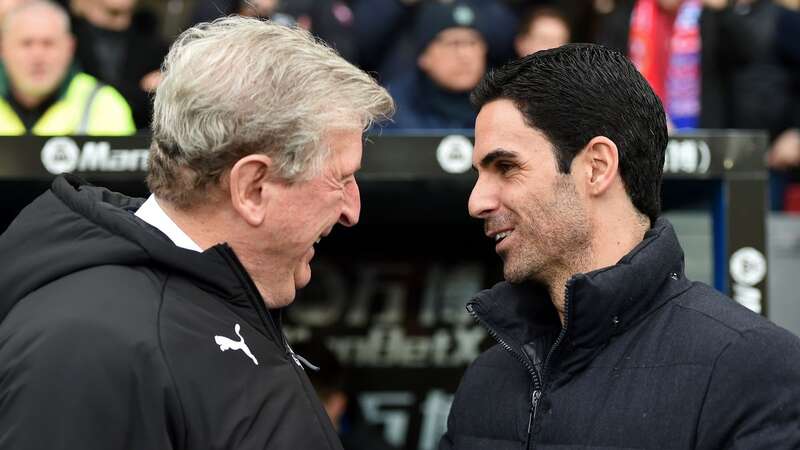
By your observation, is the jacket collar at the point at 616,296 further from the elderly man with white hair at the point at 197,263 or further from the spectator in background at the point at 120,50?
the spectator in background at the point at 120,50

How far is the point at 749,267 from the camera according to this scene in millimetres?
3727

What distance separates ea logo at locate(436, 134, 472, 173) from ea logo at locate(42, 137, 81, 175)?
1.11 meters

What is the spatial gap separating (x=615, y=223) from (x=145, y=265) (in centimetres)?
88

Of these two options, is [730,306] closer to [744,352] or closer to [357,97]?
[744,352]

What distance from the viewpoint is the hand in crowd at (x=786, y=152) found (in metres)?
Answer: 5.65

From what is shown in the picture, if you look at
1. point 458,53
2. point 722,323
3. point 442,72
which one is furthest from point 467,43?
point 722,323

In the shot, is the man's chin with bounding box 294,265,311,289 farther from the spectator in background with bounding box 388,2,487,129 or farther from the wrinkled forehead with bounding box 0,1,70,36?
the wrinkled forehead with bounding box 0,1,70,36

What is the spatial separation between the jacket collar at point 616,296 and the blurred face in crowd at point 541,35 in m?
3.36

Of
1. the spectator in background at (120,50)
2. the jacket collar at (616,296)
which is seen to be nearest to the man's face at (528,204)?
the jacket collar at (616,296)

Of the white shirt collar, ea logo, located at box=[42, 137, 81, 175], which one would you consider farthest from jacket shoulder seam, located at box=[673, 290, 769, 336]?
ea logo, located at box=[42, 137, 81, 175]

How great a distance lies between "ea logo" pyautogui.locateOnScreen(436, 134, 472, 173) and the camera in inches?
147

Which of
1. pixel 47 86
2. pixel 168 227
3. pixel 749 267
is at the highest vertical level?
pixel 47 86

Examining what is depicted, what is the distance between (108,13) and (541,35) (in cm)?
197

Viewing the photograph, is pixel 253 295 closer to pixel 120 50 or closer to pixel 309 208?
pixel 309 208
